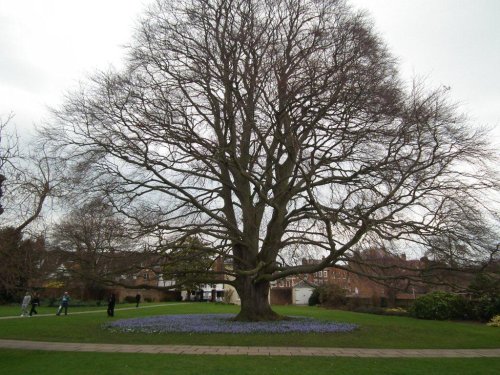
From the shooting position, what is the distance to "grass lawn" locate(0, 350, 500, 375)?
10.1 meters

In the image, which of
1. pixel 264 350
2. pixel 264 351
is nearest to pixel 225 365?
pixel 264 351

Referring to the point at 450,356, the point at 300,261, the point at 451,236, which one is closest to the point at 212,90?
the point at 300,261

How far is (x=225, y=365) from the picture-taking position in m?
10.8

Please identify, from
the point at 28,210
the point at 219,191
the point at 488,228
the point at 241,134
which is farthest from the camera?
the point at 219,191

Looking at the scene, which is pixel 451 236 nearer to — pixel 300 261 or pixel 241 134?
pixel 300 261

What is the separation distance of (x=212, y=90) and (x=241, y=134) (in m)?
2.51

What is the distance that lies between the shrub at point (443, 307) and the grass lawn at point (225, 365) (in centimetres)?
1877

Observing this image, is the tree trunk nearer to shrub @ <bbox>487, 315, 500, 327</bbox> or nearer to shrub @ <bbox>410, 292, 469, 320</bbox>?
shrub @ <bbox>487, 315, 500, 327</bbox>

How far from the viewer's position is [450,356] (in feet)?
43.6

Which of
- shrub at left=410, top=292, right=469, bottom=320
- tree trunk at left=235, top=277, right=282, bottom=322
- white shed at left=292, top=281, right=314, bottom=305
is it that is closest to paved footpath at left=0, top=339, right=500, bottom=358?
tree trunk at left=235, top=277, right=282, bottom=322

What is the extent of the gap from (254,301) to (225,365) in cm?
1071

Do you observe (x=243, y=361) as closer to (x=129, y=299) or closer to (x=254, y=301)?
(x=254, y=301)

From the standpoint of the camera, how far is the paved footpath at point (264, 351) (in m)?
13.1

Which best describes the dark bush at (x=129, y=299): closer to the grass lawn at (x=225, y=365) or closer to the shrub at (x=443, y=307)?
the shrub at (x=443, y=307)
